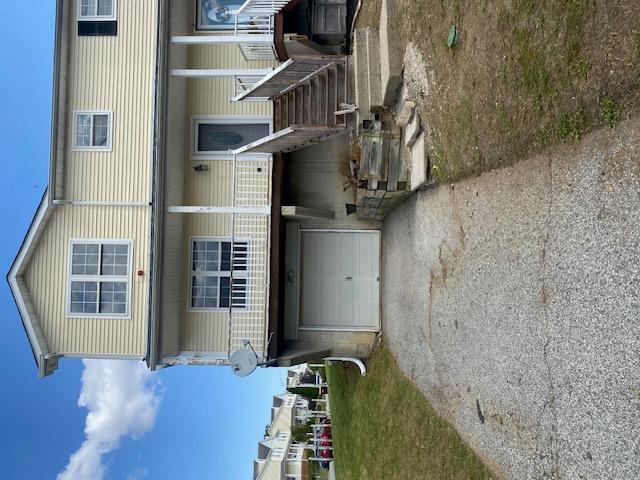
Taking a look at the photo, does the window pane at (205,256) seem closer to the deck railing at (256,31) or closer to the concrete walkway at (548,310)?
the deck railing at (256,31)

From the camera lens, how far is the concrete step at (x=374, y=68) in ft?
35.3

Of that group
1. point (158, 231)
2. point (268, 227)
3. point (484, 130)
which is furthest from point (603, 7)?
point (158, 231)

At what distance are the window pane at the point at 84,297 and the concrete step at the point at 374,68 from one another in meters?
8.20

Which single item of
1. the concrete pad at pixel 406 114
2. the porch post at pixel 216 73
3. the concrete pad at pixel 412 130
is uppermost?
the porch post at pixel 216 73

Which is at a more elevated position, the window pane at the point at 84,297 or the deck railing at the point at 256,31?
the deck railing at the point at 256,31

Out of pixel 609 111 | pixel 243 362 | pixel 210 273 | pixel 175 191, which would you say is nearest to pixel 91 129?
pixel 175 191

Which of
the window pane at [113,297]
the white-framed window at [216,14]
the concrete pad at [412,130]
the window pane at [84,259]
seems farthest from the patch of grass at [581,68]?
the window pane at [84,259]

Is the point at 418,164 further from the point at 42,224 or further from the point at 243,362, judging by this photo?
the point at 42,224

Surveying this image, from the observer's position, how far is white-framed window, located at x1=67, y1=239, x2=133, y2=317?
514 inches

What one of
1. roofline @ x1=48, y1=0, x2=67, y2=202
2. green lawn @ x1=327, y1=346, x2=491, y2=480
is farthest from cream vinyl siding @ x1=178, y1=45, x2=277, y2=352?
green lawn @ x1=327, y1=346, x2=491, y2=480

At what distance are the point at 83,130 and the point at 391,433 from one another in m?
10.7

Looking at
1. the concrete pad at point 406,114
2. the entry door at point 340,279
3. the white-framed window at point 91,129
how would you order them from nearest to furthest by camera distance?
the concrete pad at point 406,114 < the white-framed window at point 91,129 < the entry door at point 340,279

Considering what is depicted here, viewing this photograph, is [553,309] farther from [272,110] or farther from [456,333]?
[272,110]

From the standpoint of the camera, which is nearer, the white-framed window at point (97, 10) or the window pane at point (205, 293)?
the white-framed window at point (97, 10)
